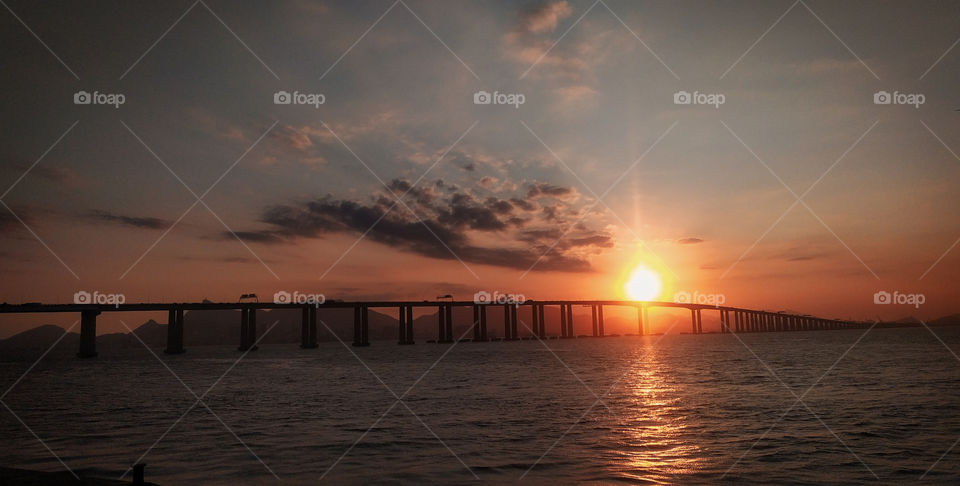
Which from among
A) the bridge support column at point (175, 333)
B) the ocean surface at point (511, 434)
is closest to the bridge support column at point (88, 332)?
the bridge support column at point (175, 333)

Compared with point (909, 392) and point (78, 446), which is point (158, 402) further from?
point (909, 392)

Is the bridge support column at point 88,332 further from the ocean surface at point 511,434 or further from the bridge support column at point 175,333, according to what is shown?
the ocean surface at point 511,434

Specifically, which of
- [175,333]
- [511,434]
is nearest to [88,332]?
[175,333]

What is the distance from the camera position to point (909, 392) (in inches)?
1640

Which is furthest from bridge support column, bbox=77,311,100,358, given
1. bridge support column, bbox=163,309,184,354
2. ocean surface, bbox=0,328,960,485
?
ocean surface, bbox=0,328,960,485

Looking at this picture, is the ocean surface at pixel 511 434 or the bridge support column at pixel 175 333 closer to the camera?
the ocean surface at pixel 511 434

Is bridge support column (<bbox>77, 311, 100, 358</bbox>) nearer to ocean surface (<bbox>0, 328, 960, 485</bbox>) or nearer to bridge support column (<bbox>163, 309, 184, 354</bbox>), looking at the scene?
bridge support column (<bbox>163, 309, 184, 354</bbox>)

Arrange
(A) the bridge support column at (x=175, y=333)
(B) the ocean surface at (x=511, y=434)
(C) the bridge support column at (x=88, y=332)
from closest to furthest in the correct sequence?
(B) the ocean surface at (x=511, y=434)
(C) the bridge support column at (x=88, y=332)
(A) the bridge support column at (x=175, y=333)

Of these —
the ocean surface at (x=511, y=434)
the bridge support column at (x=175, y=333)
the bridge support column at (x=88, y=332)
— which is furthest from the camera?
the bridge support column at (x=175, y=333)

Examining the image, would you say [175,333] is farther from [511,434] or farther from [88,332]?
[511,434]

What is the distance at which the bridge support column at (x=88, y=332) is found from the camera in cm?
13850

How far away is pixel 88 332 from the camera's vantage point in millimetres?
142250

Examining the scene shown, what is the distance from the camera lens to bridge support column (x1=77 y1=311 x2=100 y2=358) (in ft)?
454

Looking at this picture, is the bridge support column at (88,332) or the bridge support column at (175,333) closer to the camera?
the bridge support column at (88,332)
